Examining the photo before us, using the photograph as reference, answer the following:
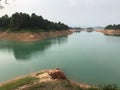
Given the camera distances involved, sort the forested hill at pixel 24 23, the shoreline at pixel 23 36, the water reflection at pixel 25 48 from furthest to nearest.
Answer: the forested hill at pixel 24 23
the shoreline at pixel 23 36
the water reflection at pixel 25 48

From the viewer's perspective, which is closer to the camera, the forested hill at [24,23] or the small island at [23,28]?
the small island at [23,28]

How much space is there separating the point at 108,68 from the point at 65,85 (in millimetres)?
15226

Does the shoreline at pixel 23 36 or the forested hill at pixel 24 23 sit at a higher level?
the forested hill at pixel 24 23

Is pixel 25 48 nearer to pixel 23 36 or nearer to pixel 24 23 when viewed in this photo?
pixel 23 36

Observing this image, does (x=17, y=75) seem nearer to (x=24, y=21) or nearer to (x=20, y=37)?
(x=20, y=37)

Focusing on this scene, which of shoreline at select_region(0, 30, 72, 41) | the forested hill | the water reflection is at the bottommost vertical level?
the water reflection

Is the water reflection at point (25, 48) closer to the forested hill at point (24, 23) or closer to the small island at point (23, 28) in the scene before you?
the small island at point (23, 28)

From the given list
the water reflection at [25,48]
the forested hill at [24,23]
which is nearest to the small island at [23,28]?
the forested hill at [24,23]

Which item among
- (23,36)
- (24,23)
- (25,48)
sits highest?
(24,23)

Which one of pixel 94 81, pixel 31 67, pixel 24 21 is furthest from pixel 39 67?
pixel 24 21

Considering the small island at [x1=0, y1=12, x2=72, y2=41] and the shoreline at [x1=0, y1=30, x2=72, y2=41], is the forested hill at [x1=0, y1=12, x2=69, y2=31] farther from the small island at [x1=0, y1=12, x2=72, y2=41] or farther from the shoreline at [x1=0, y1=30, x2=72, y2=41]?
the shoreline at [x1=0, y1=30, x2=72, y2=41]

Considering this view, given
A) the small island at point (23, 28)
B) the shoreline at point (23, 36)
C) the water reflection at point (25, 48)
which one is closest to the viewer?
the water reflection at point (25, 48)

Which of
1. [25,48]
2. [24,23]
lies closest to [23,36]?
[24,23]

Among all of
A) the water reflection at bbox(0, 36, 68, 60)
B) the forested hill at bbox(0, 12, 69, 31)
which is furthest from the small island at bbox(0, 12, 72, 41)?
the water reflection at bbox(0, 36, 68, 60)
